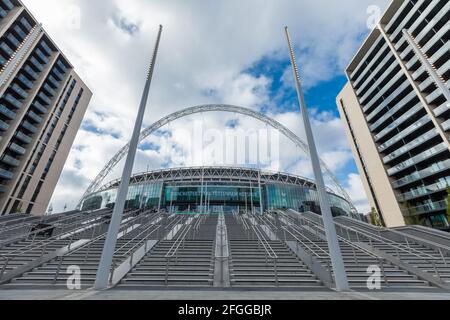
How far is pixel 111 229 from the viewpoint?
18.6 feet

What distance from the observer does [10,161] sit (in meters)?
38.5

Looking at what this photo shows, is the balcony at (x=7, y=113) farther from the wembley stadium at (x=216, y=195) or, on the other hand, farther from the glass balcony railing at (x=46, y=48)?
the wembley stadium at (x=216, y=195)

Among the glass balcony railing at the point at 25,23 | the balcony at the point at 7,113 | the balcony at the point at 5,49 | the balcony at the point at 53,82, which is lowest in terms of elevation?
the balcony at the point at 7,113

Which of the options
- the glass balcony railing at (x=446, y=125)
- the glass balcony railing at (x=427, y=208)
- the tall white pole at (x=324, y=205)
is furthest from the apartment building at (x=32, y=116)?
the glass balcony railing at (x=446, y=125)

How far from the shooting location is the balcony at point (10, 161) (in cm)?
3766

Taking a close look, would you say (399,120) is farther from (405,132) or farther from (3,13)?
(3,13)

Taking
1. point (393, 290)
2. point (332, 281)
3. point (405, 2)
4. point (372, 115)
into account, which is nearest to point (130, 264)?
point (332, 281)

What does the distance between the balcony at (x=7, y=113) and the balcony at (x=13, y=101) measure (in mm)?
1532

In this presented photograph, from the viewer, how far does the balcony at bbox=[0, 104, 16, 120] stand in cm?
3742

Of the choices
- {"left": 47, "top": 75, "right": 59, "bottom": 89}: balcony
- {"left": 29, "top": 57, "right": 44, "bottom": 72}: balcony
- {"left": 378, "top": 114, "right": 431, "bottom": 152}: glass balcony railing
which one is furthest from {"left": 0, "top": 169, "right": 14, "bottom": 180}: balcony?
{"left": 378, "top": 114, "right": 431, "bottom": 152}: glass balcony railing

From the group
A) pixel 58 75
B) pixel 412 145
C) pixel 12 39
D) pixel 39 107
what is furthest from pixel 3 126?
pixel 412 145

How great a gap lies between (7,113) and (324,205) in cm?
5538
